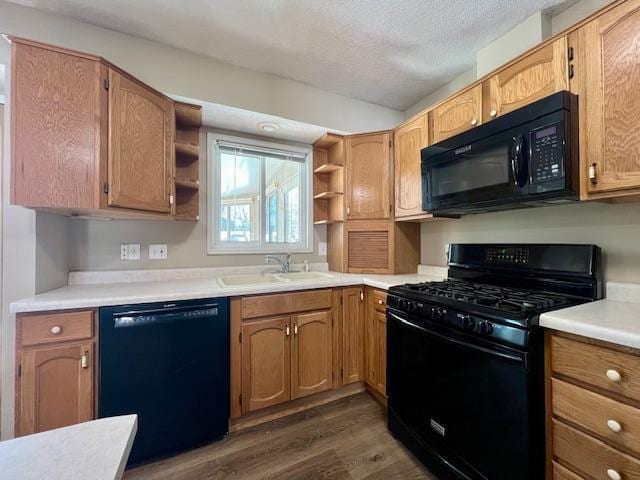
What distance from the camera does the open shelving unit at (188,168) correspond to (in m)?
2.15

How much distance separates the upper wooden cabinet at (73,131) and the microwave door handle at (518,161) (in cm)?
211

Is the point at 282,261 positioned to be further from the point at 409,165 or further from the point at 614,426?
the point at 614,426

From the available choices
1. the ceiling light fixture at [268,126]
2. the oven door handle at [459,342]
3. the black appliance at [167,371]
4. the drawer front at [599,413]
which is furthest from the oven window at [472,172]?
the black appliance at [167,371]

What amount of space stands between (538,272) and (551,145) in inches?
27.7

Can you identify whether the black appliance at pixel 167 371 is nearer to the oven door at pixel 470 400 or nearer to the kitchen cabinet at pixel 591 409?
the oven door at pixel 470 400

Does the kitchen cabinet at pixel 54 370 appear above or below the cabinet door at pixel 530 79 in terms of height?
below

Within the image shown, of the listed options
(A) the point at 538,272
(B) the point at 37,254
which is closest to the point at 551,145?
(A) the point at 538,272

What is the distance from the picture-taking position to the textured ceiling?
154 centimetres

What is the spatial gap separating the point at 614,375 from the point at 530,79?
1.36 meters

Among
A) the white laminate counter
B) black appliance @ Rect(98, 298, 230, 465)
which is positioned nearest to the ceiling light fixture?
black appliance @ Rect(98, 298, 230, 465)

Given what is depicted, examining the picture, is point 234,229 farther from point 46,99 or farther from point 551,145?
point 551,145

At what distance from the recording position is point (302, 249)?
2.71 metres

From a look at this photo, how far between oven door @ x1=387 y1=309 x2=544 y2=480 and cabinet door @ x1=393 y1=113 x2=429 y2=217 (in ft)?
3.08

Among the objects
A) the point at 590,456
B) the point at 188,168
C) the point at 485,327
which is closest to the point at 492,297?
the point at 485,327
